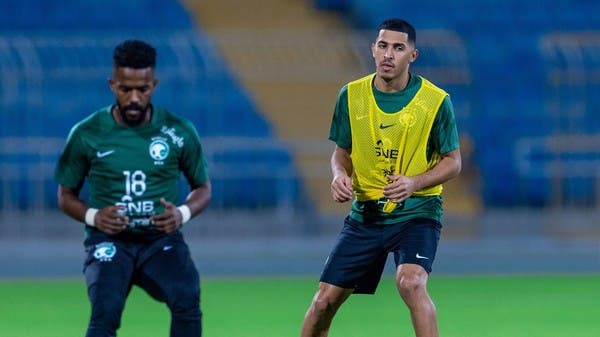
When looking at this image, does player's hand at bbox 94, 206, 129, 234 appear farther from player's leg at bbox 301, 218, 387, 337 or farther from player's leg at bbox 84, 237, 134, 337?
player's leg at bbox 301, 218, 387, 337

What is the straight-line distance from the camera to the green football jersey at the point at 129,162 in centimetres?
771

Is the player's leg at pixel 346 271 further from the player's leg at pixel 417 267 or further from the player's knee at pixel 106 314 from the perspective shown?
the player's knee at pixel 106 314

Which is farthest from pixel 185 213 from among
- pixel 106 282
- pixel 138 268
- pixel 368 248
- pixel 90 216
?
pixel 368 248

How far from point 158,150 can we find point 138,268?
0.68 m

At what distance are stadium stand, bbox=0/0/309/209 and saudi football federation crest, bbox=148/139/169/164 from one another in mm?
8954

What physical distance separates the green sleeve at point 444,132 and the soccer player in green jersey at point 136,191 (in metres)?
1.35

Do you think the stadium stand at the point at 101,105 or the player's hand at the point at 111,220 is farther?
the stadium stand at the point at 101,105

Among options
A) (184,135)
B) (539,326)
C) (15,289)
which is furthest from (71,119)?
(184,135)

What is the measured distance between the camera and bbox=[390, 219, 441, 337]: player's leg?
7.34 metres

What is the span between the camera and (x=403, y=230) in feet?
25.6

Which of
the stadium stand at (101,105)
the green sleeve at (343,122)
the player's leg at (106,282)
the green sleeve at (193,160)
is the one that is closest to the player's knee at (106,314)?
the player's leg at (106,282)

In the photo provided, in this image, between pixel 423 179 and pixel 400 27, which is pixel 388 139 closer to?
pixel 423 179

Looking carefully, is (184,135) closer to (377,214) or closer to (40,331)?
(377,214)

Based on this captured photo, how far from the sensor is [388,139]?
7.82 metres
